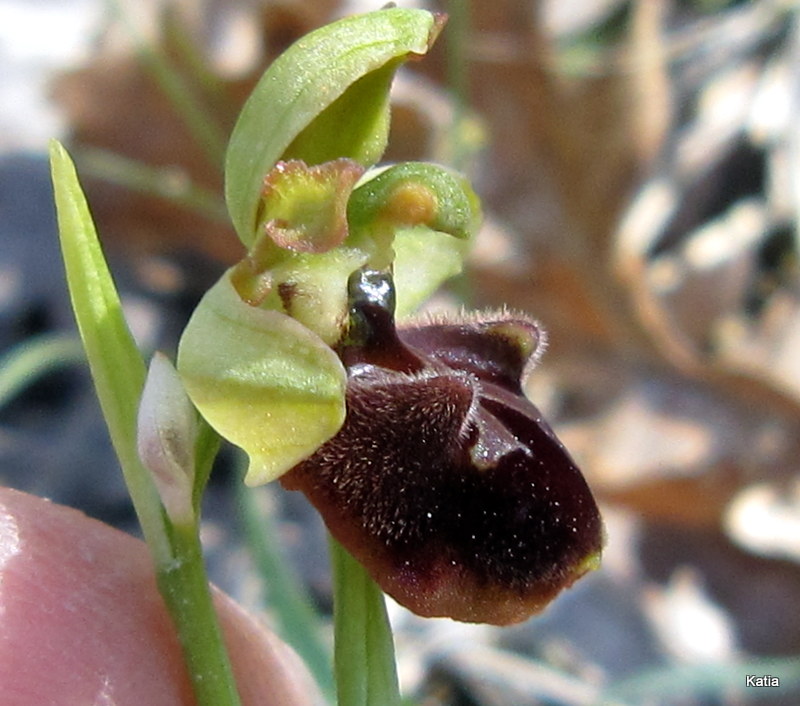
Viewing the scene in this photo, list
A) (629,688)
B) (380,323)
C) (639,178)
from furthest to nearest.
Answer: (639,178) < (629,688) < (380,323)

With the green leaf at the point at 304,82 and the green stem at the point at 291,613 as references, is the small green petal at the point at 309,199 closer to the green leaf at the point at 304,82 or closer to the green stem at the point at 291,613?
the green leaf at the point at 304,82

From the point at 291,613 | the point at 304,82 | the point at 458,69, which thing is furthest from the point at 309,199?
the point at 458,69

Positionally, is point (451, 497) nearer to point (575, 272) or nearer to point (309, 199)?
point (309, 199)

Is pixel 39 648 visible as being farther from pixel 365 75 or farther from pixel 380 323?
pixel 365 75

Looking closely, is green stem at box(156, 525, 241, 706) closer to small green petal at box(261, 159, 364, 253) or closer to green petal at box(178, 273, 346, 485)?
green petal at box(178, 273, 346, 485)

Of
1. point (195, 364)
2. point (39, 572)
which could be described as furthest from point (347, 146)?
point (39, 572)

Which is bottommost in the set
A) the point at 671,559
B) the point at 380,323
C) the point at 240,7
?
the point at 380,323

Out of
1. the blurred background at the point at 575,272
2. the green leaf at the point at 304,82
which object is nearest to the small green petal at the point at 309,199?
the green leaf at the point at 304,82
